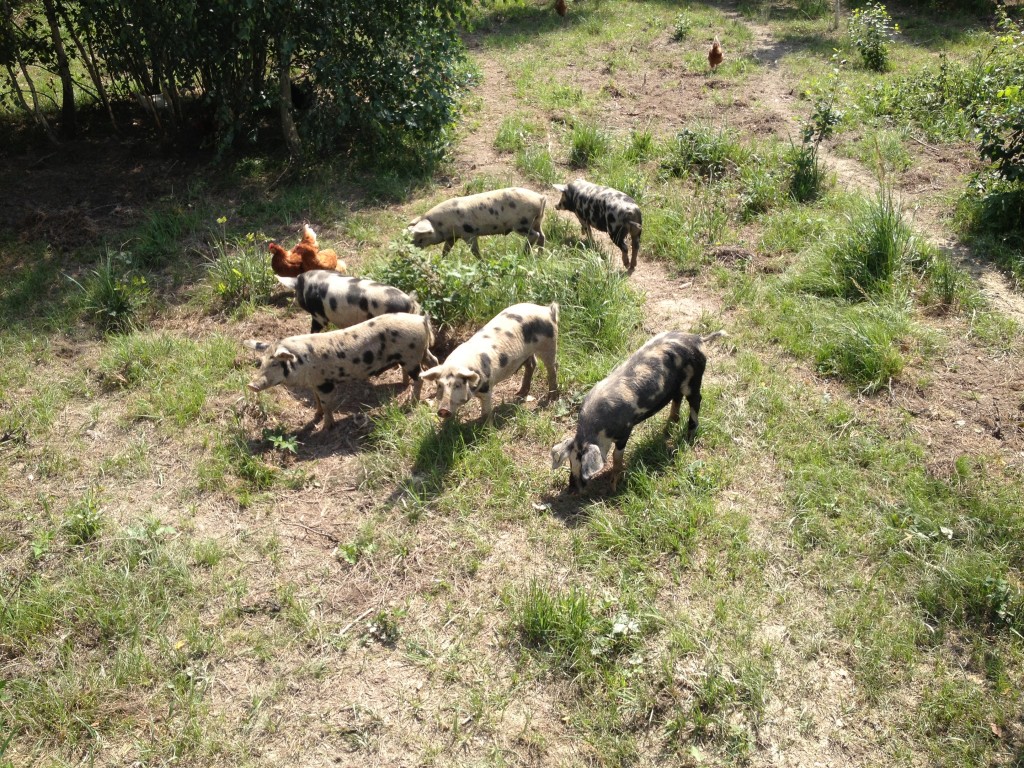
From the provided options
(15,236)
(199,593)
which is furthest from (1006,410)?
(15,236)

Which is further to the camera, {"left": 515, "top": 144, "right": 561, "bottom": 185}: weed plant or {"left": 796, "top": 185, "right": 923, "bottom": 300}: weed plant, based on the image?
{"left": 515, "top": 144, "right": 561, "bottom": 185}: weed plant

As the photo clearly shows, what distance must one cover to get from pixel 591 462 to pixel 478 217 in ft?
14.8

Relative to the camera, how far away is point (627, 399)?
5.75 m

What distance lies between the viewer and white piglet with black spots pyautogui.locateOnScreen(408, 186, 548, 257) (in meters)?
8.89

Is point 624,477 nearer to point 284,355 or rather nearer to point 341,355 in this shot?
point 341,355

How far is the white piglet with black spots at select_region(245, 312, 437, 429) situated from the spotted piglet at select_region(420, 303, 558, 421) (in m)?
0.62

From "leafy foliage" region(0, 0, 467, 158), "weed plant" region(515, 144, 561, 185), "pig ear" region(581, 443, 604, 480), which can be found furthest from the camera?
"weed plant" region(515, 144, 561, 185)

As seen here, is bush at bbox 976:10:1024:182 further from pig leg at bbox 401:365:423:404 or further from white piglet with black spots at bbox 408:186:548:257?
pig leg at bbox 401:365:423:404

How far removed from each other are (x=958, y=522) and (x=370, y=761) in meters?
4.40

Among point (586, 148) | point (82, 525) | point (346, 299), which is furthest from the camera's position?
point (586, 148)

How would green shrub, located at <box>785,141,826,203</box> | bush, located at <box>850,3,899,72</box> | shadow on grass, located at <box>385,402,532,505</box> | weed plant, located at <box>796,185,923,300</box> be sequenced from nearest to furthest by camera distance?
shadow on grass, located at <box>385,402,532,505</box> < weed plant, located at <box>796,185,923,300</box> < green shrub, located at <box>785,141,826,203</box> < bush, located at <box>850,3,899,72</box>

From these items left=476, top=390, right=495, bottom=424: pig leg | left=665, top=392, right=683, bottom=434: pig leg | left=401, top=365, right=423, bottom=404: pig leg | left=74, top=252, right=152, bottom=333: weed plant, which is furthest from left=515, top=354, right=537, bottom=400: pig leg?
left=74, top=252, right=152, bottom=333: weed plant

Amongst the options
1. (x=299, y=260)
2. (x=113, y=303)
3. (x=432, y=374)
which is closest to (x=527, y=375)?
(x=432, y=374)

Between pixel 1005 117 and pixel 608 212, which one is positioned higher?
pixel 1005 117
